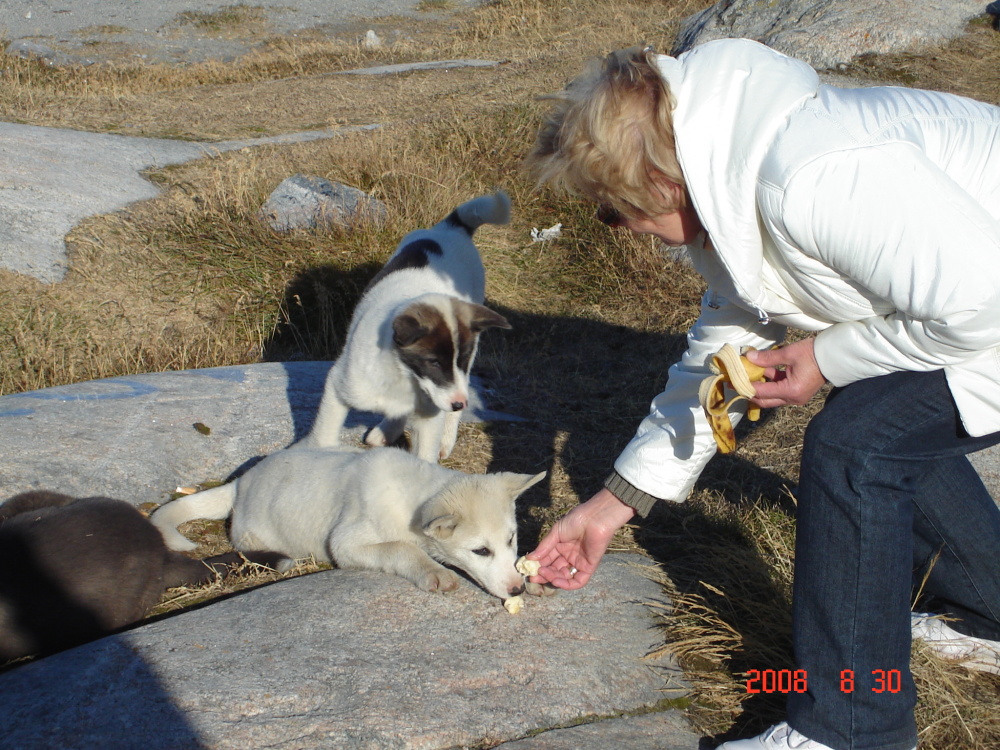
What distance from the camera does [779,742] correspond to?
2242mm

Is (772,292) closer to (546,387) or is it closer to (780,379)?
(780,379)

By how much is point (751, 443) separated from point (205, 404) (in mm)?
2869

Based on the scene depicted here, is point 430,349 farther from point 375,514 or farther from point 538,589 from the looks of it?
point 538,589

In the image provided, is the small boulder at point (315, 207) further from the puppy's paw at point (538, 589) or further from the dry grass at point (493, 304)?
the puppy's paw at point (538, 589)

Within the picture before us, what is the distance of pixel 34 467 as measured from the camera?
3705 millimetres

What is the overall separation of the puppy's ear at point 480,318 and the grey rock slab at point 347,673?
1597mm

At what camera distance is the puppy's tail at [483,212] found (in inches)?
221

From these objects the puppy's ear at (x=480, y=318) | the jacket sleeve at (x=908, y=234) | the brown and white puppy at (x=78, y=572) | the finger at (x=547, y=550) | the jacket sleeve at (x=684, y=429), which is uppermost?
the jacket sleeve at (x=908, y=234)

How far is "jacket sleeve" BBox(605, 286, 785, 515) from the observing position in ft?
8.79

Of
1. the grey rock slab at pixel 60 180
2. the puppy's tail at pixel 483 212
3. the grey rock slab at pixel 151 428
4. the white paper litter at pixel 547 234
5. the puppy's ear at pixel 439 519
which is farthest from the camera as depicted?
the white paper litter at pixel 547 234

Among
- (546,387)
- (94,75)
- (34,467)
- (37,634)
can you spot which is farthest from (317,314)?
(94,75)

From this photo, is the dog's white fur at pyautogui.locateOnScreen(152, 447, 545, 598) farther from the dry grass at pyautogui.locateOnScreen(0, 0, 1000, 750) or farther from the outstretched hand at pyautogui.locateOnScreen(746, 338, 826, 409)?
the outstretched hand at pyautogui.locateOnScreen(746, 338, 826, 409)

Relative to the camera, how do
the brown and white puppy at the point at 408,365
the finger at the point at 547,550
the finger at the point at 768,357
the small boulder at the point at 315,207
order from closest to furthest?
1. the finger at the point at 768,357
2. the finger at the point at 547,550
3. the brown and white puppy at the point at 408,365
4. the small boulder at the point at 315,207

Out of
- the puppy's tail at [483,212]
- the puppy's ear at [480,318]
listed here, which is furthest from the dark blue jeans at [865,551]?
the puppy's tail at [483,212]
